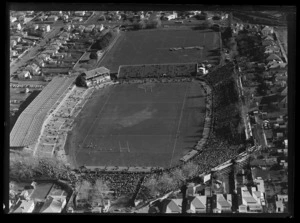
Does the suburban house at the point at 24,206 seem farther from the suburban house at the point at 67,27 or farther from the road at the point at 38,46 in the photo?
the suburban house at the point at 67,27

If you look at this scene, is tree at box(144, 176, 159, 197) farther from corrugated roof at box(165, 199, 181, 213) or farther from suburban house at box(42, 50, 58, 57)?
suburban house at box(42, 50, 58, 57)

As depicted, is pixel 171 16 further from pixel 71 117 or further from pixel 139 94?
pixel 71 117

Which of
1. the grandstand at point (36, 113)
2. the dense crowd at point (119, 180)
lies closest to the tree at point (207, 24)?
the grandstand at point (36, 113)

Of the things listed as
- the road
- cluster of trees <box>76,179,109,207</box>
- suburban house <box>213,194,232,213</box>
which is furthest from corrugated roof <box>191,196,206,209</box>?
the road

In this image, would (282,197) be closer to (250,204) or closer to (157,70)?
(250,204)

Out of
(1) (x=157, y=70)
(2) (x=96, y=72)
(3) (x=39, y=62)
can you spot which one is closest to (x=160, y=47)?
(1) (x=157, y=70)
